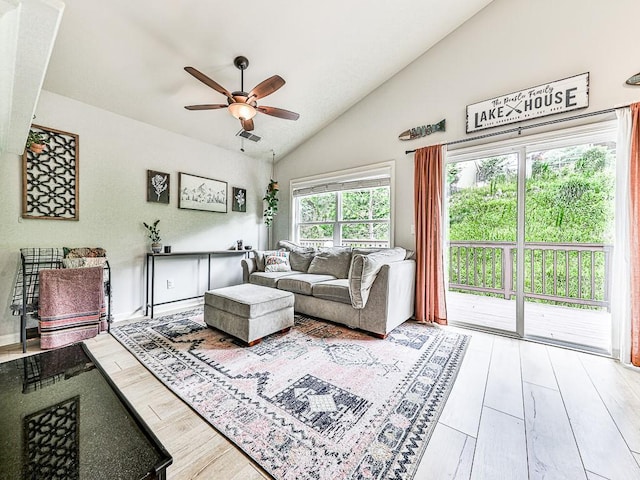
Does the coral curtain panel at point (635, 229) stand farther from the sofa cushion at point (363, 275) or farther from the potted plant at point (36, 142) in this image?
the potted plant at point (36, 142)

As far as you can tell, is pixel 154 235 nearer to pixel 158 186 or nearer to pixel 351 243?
pixel 158 186

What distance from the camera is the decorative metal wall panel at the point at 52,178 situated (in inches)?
101

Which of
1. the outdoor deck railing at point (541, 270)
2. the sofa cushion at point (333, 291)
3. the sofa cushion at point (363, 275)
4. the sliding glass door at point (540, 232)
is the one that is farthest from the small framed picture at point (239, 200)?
the outdoor deck railing at point (541, 270)

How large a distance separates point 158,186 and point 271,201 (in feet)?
5.79

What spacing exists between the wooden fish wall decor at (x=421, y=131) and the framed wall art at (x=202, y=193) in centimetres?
278

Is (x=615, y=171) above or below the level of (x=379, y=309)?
above

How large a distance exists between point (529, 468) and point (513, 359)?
126 cm

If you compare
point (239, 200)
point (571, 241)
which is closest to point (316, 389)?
point (571, 241)

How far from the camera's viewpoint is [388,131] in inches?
139

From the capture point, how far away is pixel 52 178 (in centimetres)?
269

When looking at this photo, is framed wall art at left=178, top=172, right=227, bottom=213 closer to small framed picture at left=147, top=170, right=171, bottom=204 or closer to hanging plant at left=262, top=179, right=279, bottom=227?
small framed picture at left=147, top=170, right=171, bottom=204

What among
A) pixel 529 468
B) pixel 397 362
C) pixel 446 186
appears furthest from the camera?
pixel 446 186

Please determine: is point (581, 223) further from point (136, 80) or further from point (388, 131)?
point (136, 80)

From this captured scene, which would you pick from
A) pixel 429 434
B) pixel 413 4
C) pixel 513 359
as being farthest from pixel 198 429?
pixel 413 4
